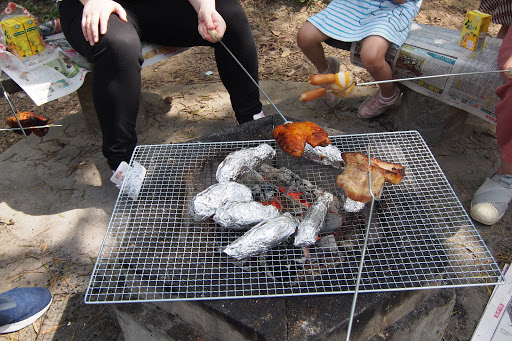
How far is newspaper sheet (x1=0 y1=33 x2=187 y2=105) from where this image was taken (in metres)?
2.83

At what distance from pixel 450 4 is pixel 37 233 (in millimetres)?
5656

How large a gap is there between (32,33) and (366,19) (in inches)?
107

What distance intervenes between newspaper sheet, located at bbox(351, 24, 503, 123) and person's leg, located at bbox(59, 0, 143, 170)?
189cm

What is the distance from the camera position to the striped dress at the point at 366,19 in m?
3.11

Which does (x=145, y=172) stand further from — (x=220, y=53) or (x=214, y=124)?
(x=214, y=124)

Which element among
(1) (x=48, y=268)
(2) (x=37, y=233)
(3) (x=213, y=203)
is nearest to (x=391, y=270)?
(3) (x=213, y=203)

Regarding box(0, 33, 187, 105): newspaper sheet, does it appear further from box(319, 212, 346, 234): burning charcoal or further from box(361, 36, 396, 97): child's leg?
box(319, 212, 346, 234): burning charcoal

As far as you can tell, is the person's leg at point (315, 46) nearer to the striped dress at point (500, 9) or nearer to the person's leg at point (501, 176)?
the striped dress at point (500, 9)

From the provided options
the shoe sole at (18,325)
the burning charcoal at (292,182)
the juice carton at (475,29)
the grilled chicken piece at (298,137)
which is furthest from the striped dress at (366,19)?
the shoe sole at (18,325)

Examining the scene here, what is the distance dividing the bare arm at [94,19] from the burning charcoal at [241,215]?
1404 mm

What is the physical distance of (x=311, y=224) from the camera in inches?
69.0

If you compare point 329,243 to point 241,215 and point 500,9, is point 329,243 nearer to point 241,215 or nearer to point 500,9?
point 241,215

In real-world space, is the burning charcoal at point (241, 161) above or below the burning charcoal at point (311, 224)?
above

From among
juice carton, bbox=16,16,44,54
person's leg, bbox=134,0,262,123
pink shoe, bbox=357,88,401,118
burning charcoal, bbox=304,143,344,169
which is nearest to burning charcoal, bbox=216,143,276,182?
burning charcoal, bbox=304,143,344,169
